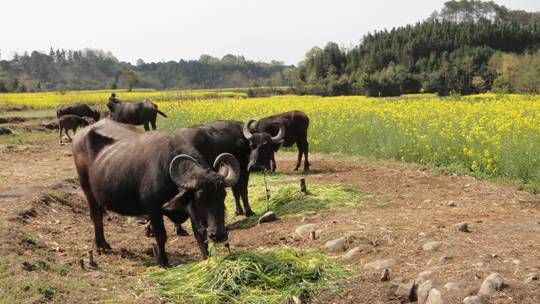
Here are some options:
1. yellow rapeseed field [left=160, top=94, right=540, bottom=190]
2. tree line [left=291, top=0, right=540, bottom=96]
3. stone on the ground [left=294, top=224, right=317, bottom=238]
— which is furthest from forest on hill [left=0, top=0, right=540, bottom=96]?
stone on the ground [left=294, top=224, right=317, bottom=238]

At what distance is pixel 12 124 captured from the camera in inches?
1144

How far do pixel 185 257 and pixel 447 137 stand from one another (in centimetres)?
976

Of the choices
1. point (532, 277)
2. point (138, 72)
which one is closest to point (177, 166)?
point (532, 277)

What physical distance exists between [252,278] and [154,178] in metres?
1.94

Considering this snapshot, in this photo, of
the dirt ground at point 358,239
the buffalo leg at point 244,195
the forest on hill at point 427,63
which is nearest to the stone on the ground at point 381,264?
the dirt ground at point 358,239

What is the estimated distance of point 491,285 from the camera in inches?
217

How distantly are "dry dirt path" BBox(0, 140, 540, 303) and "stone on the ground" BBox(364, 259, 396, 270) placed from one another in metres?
0.09

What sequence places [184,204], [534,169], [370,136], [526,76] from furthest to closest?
1. [526,76]
2. [370,136]
3. [534,169]
4. [184,204]

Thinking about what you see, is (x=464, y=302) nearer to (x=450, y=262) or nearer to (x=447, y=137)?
(x=450, y=262)

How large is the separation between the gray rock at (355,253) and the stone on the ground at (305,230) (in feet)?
3.84

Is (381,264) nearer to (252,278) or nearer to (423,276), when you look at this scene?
(423,276)

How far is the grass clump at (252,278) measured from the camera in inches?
246

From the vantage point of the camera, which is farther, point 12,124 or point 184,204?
point 12,124

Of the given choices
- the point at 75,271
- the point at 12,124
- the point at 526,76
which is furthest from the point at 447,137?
the point at 526,76
